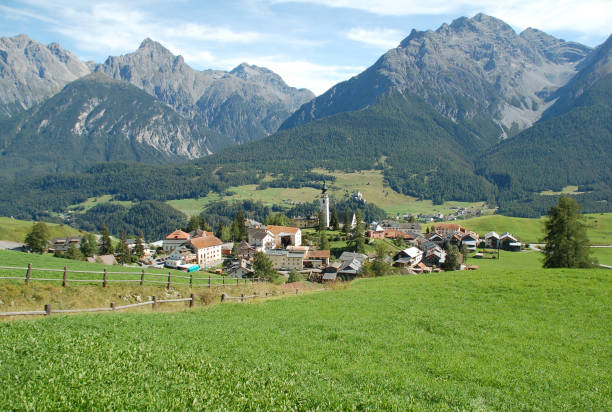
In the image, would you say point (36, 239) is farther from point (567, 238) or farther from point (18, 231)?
point (567, 238)

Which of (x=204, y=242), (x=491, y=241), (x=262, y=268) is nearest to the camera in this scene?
(x=262, y=268)

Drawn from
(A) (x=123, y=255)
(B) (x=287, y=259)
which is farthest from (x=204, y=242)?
(B) (x=287, y=259)

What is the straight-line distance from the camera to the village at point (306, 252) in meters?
84.0

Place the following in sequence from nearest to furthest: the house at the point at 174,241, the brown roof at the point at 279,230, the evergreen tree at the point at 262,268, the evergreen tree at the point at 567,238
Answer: the evergreen tree at the point at 567,238 < the evergreen tree at the point at 262,268 < the house at the point at 174,241 < the brown roof at the point at 279,230

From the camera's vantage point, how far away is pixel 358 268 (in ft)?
276

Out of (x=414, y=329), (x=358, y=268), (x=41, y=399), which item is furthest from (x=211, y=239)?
(x=41, y=399)

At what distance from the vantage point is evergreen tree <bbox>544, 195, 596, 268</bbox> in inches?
1730

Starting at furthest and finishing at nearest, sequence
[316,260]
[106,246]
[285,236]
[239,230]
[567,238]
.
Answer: [285,236] < [239,230] < [316,260] < [106,246] < [567,238]

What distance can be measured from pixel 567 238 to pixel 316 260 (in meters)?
59.1

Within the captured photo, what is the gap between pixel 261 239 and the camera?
375 feet

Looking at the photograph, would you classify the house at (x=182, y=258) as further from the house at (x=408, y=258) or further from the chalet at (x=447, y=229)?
the chalet at (x=447, y=229)

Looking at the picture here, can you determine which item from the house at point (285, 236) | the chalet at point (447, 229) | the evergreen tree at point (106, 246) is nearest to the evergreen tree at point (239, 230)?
the house at point (285, 236)

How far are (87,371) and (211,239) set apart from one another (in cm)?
9836

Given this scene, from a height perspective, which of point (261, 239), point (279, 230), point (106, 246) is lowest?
point (261, 239)
